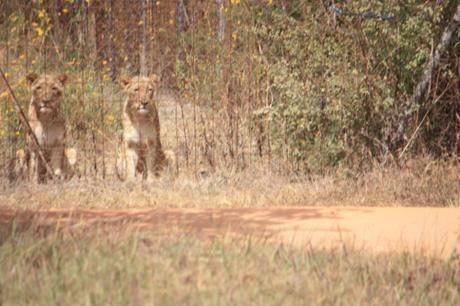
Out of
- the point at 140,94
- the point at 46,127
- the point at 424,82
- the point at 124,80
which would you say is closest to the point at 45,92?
the point at 46,127

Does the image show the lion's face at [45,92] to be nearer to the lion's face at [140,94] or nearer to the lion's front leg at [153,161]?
the lion's face at [140,94]

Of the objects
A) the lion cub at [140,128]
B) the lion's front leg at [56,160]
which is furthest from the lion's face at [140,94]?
the lion's front leg at [56,160]

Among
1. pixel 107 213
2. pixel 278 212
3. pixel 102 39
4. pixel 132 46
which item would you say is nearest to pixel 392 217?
pixel 278 212

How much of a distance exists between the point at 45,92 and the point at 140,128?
3.37ft

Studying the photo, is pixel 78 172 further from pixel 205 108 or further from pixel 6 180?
pixel 205 108

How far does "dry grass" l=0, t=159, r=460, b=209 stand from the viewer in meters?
7.48

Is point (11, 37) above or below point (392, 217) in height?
above

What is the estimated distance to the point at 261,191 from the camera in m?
7.98

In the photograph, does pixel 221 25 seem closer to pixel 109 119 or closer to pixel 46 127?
pixel 109 119

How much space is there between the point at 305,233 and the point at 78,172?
3.81 m

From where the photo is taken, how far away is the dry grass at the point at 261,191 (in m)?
7.48

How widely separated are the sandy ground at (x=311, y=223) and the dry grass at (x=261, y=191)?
0.58 metres

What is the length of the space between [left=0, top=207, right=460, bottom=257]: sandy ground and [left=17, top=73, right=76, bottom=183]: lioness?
1.96m

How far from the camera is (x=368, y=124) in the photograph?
8898 millimetres
